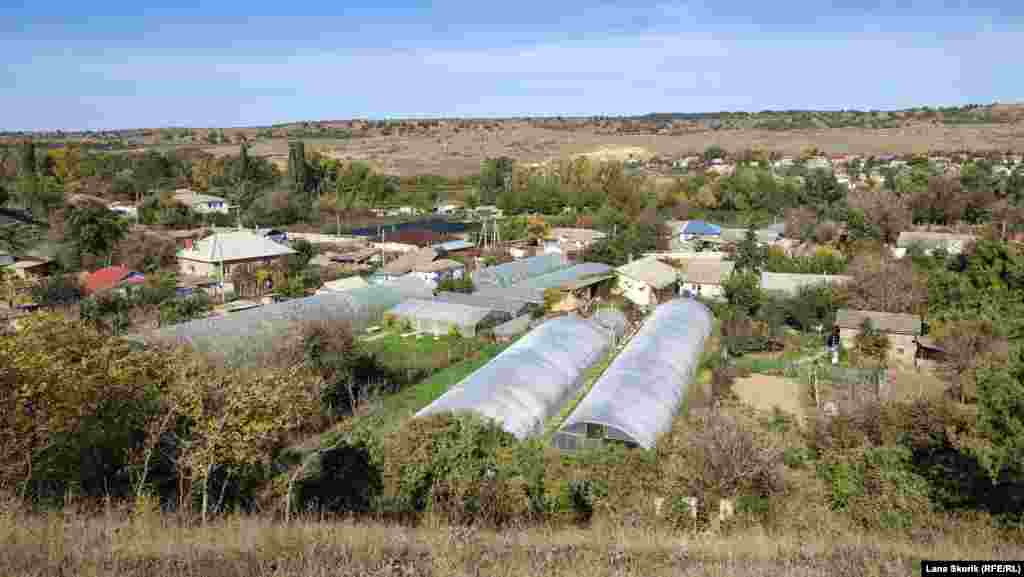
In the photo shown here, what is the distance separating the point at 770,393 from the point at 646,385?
3.96m

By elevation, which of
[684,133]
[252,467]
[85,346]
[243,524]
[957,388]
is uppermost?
[684,133]

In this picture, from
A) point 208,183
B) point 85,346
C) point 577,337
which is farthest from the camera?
point 208,183

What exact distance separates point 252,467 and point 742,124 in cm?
14147

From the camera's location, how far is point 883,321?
1983 cm

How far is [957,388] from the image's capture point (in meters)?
14.4

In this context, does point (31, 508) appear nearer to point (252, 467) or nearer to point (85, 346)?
point (85, 346)

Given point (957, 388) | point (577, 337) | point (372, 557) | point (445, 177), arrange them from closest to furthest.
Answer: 1. point (372, 557)
2. point (957, 388)
3. point (577, 337)
4. point (445, 177)

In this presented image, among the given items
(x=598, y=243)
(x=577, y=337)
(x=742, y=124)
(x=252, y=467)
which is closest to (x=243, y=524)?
(x=252, y=467)

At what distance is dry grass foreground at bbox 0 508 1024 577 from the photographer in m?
4.46

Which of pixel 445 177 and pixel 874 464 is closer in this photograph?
pixel 874 464

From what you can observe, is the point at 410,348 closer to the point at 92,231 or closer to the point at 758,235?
the point at 92,231

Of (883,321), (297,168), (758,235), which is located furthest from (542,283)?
(297,168)

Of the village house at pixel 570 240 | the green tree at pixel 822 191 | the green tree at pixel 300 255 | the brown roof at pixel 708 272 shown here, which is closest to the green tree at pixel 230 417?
the brown roof at pixel 708 272

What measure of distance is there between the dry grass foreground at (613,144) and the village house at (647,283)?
55.4 metres
